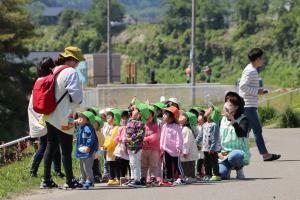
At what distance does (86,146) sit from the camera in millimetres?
12969

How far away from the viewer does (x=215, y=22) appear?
10419 centimetres

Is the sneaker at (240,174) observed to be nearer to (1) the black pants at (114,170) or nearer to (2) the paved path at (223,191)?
(2) the paved path at (223,191)

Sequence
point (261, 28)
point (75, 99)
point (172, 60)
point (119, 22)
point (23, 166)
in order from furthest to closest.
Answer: point (119, 22) → point (172, 60) → point (261, 28) → point (23, 166) → point (75, 99)

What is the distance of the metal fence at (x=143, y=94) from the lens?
35781 mm

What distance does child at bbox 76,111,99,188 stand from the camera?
13.0 meters

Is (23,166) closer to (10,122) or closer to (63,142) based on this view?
(63,142)

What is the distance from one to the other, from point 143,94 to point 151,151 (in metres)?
23.4

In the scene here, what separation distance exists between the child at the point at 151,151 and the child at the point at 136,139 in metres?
0.25

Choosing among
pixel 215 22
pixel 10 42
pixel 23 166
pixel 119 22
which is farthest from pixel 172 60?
pixel 23 166

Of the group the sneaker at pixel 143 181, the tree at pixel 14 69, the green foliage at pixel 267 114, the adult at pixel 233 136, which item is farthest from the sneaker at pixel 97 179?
the tree at pixel 14 69

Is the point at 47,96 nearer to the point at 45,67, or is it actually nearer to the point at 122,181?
the point at 45,67

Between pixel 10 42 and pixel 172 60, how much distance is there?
60.9 m

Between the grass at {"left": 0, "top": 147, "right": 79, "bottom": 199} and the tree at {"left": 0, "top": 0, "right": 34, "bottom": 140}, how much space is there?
20397 millimetres

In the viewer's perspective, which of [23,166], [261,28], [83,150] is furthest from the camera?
[261,28]
